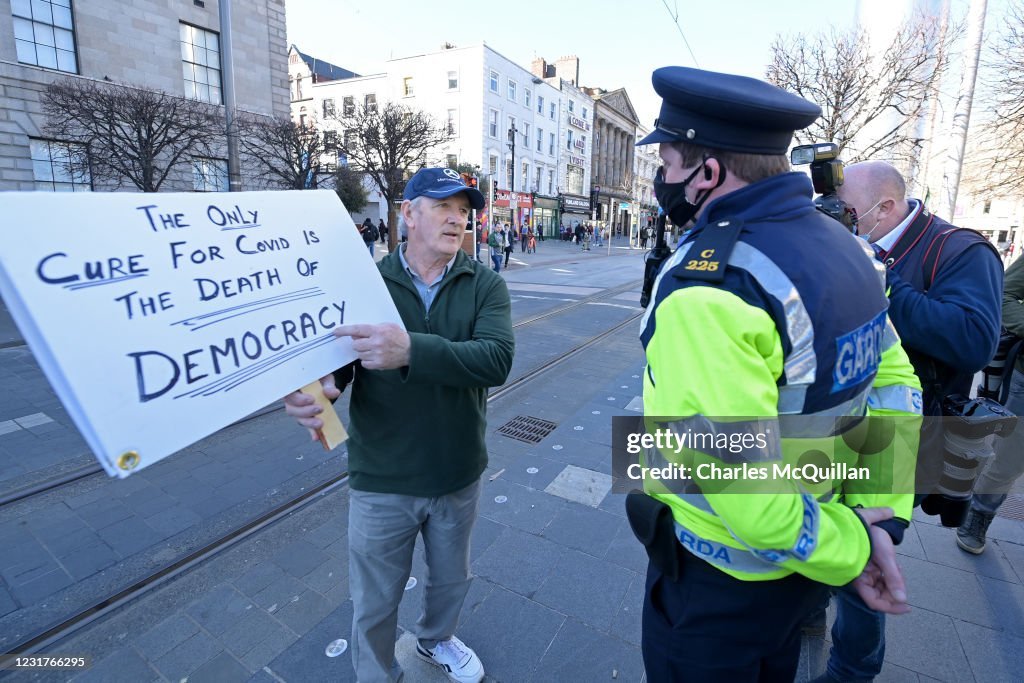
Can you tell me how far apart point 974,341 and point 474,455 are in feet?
6.69

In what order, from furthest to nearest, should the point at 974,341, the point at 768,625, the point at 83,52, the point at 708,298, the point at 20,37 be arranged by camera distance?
1. the point at 83,52
2. the point at 20,37
3. the point at 974,341
4. the point at 768,625
5. the point at 708,298

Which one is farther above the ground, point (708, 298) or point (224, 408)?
point (708, 298)

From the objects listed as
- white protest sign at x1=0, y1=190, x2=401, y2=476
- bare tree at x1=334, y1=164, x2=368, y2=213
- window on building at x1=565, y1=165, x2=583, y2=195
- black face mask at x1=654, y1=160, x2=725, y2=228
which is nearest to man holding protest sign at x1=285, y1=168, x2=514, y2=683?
white protest sign at x1=0, y1=190, x2=401, y2=476

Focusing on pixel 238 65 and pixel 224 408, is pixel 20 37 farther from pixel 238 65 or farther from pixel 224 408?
pixel 224 408

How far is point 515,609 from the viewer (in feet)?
8.74

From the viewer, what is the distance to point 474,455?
7.00 feet

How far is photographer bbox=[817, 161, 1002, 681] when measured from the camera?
2023mm

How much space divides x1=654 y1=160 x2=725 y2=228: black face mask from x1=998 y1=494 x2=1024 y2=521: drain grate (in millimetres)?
3911

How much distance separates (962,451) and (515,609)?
2168 millimetres

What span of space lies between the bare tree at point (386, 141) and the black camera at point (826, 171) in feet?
69.0

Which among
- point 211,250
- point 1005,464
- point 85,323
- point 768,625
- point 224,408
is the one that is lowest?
point 1005,464

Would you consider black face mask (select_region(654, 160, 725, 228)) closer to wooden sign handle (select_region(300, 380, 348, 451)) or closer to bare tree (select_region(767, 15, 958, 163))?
wooden sign handle (select_region(300, 380, 348, 451))

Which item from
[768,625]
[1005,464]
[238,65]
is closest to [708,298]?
[768,625]

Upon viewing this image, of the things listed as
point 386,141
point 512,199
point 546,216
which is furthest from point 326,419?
point 546,216
